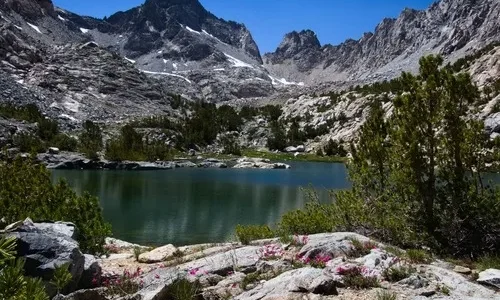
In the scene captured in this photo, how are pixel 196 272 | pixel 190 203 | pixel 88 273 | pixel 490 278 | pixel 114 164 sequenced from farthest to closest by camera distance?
1. pixel 114 164
2. pixel 190 203
3. pixel 88 273
4. pixel 196 272
5. pixel 490 278

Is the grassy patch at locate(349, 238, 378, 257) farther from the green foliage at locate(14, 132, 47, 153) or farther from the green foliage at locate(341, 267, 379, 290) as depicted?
the green foliage at locate(14, 132, 47, 153)

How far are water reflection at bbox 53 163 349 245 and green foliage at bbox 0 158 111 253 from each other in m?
7.61

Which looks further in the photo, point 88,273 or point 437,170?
point 437,170

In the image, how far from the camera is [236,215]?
153 feet

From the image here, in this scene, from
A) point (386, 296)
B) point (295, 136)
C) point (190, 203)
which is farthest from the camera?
point (295, 136)

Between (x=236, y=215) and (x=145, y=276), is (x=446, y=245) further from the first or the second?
(x=236, y=215)

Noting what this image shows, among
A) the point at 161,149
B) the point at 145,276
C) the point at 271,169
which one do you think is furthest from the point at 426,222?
the point at 161,149

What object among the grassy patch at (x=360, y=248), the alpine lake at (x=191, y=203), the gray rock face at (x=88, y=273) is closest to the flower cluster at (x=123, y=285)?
the gray rock face at (x=88, y=273)

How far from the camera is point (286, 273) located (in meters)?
10.5

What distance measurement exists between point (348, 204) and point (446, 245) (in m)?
4.27

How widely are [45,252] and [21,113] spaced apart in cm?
14417

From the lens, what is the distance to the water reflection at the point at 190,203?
38125 mm

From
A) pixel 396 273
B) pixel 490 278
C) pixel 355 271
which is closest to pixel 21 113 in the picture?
pixel 355 271

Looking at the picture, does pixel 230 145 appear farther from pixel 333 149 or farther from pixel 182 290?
pixel 182 290
